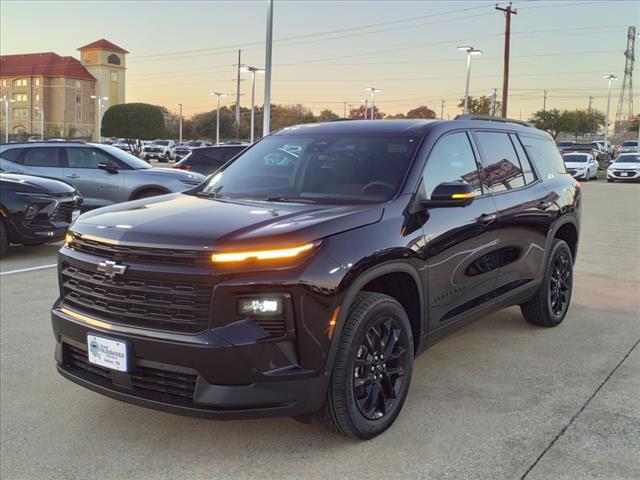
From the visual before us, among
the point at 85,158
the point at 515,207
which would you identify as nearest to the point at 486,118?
the point at 515,207

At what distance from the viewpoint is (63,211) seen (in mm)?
9188

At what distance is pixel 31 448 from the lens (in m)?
3.51

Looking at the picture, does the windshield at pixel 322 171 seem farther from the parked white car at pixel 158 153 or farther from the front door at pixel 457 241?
the parked white car at pixel 158 153

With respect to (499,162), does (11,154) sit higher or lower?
lower

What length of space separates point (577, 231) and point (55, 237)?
6.82 meters

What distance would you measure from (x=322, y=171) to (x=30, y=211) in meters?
6.08

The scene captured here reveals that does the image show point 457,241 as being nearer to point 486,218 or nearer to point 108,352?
point 486,218

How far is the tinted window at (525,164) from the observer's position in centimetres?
525

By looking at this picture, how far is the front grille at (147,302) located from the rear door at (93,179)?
8.38 metres

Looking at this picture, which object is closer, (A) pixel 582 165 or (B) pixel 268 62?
(B) pixel 268 62


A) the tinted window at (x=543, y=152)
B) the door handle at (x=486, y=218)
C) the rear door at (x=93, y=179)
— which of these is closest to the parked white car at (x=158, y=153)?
the rear door at (x=93, y=179)

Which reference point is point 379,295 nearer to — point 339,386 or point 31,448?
point 339,386

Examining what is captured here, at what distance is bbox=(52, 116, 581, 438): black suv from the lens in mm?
3004

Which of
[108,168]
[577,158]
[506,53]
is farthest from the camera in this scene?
[506,53]
